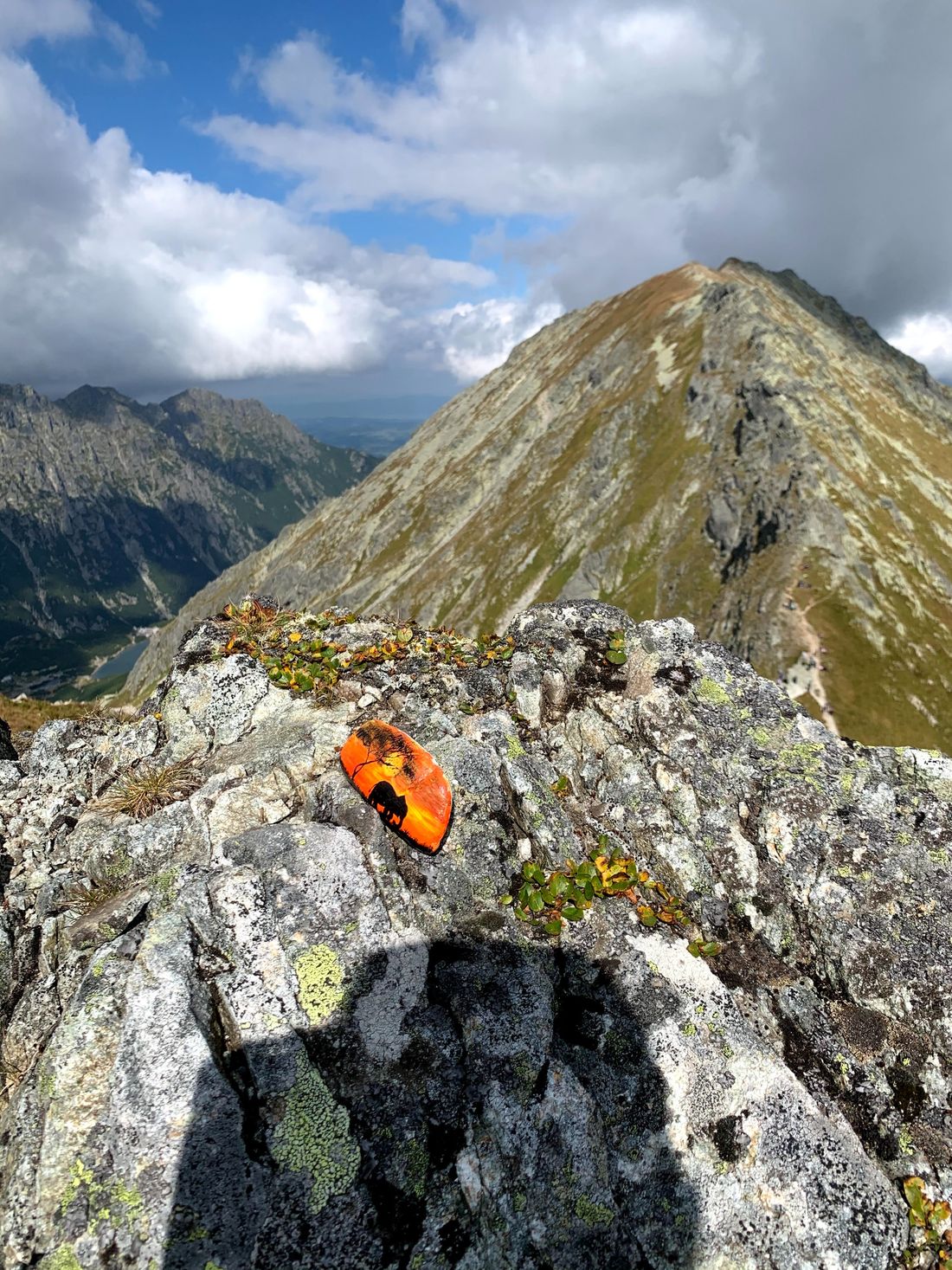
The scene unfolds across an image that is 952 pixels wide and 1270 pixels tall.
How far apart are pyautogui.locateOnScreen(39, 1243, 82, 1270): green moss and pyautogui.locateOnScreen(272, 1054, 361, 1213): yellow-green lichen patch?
2072 millimetres

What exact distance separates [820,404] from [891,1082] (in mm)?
143588

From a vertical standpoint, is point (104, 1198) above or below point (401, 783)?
below

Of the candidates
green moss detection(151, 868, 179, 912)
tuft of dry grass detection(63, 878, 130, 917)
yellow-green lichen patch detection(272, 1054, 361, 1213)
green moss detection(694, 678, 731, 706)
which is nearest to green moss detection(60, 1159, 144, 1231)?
yellow-green lichen patch detection(272, 1054, 361, 1213)

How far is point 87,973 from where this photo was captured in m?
8.34

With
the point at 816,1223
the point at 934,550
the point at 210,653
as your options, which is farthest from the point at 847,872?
the point at 934,550

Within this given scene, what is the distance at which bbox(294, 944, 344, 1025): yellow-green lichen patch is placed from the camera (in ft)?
28.1

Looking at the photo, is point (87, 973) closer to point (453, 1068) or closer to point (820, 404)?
point (453, 1068)

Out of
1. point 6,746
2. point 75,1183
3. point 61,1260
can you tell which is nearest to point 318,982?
point 75,1183

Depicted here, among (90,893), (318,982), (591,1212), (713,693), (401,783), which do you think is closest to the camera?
(591,1212)

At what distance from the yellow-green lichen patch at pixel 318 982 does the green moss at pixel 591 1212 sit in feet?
13.1

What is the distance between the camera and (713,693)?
13.6 m

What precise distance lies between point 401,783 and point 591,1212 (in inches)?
250

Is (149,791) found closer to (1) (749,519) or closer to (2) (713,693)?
(2) (713,693)

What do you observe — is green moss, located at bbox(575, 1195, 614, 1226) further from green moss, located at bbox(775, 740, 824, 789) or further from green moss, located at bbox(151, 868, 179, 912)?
green moss, located at bbox(775, 740, 824, 789)
